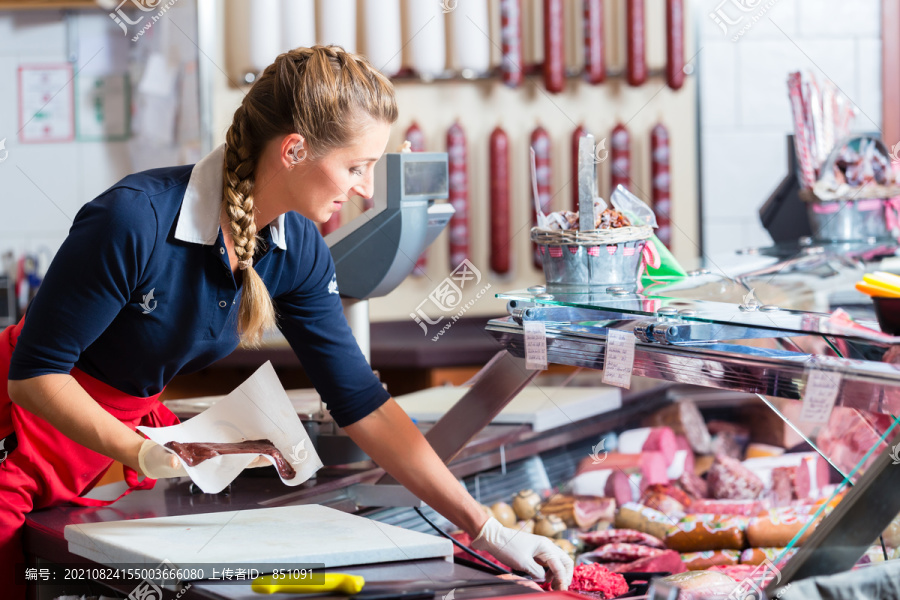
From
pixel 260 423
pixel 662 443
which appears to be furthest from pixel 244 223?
pixel 662 443

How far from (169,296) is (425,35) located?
8.49 feet

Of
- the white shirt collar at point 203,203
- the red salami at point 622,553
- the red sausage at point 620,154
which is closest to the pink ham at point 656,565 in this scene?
the red salami at point 622,553

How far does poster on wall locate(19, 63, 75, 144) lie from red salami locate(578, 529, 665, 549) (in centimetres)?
316

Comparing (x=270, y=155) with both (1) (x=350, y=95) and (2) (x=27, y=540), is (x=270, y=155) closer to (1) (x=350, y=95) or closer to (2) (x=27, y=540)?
(1) (x=350, y=95)

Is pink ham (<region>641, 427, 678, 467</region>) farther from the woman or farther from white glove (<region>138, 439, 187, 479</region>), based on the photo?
white glove (<region>138, 439, 187, 479</region>)

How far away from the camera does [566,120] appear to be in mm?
4023

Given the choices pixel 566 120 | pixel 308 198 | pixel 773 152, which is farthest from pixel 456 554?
pixel 773 152

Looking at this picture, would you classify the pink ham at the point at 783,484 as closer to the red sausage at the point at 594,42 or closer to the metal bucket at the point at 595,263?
the metal bucket at the point at 595,263

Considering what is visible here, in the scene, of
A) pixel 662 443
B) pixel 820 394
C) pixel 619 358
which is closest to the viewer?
pixel 820 394

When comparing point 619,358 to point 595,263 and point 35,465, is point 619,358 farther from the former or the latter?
point 35,465

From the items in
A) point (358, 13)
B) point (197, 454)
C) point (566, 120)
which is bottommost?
point (197, 454)

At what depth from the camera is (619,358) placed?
4.33 ft

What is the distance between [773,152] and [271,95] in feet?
10.8

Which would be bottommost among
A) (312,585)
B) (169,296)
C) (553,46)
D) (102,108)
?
(312,585)
